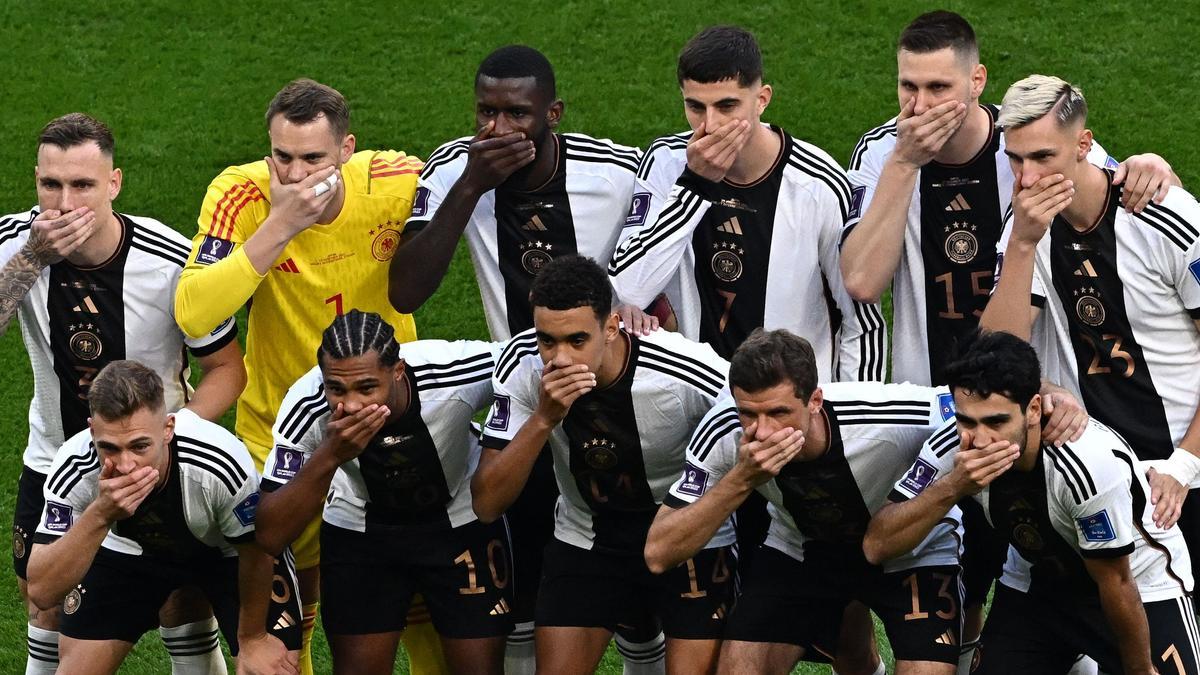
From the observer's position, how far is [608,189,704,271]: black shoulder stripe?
6.11m

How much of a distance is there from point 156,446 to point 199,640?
1046 mm

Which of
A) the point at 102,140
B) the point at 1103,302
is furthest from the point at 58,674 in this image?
the point at 1103,302

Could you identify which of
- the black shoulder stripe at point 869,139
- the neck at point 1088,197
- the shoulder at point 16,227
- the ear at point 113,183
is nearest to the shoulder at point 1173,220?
the neck at point 1088,197

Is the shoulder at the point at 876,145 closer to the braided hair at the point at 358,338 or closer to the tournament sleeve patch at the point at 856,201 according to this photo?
the tournament sleeve patch at the point at 856,201

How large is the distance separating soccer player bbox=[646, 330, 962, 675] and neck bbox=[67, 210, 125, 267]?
84.5 inches

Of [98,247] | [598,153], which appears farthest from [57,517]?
[598,153]

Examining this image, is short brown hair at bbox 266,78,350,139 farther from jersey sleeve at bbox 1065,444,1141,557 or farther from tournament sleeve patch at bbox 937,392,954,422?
jersey sleeve at bbox 1065,444,1141,557

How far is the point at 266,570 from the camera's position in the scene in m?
6.17

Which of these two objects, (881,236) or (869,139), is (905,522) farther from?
(869,139)

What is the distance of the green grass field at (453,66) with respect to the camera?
35.2 ft

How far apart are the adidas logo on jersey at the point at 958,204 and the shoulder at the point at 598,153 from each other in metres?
1.12

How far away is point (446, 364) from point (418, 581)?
2.58ft

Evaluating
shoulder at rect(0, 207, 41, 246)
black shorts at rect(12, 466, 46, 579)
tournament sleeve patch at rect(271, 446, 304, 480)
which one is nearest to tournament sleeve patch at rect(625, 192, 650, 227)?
tournament sleeve patch at rect(271, 446, 304, 480)

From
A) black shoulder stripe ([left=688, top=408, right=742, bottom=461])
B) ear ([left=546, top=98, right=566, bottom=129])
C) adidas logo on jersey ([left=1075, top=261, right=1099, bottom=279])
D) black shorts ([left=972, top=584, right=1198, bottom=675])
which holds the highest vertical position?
ear ([left=546, top=98, right=566, bottom=129])
